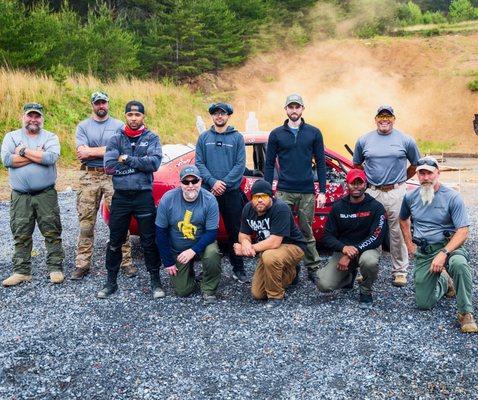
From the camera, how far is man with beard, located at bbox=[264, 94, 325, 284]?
562 cm

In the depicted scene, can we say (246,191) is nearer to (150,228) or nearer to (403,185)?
(150,228)

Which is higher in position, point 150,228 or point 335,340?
point 150,228

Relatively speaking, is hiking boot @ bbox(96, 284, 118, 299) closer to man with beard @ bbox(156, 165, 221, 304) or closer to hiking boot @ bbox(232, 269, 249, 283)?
man with beard @ bbox(156, 165, 221, 304)

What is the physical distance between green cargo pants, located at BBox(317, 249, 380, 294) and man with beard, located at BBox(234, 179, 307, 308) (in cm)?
32

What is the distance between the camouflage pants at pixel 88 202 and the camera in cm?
589

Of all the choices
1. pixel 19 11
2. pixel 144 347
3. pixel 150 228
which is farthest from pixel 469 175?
pixel 19 11

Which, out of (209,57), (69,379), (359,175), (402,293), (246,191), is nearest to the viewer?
(69,379)

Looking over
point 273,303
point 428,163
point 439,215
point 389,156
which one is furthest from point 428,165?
point 273,303

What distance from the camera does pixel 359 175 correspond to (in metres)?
5.09

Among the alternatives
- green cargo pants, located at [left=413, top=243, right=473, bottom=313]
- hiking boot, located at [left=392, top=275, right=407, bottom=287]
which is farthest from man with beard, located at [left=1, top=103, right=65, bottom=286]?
green cargo pants, located at [left=413, top=243, right=473, bottom=313]

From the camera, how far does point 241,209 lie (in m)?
5.82

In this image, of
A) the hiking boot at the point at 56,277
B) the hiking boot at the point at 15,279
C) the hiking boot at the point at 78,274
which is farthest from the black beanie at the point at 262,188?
the hiking boot at the point at 15,279

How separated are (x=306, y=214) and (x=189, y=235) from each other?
1291mm

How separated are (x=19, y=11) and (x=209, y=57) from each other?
1348 cm
